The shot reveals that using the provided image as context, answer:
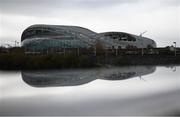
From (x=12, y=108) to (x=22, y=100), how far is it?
2.06 ft

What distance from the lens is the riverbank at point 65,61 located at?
11.1m

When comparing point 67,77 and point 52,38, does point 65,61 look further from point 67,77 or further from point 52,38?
point 52,38

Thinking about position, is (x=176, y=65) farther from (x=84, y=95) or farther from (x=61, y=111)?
(x=61, y=111)

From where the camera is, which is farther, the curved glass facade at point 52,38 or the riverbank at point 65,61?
the curved glass facade at point 52,38

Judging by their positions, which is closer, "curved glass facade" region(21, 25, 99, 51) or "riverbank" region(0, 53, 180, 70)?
"riverbank" region(0, 53, 180, 70)

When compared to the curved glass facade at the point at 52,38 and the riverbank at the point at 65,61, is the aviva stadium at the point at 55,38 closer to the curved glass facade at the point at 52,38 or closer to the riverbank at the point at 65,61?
the curved glass facade at the point at 52,38

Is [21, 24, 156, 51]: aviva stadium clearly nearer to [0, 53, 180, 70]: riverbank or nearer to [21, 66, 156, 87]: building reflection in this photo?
[0, 53, 180, 70]: riverbank

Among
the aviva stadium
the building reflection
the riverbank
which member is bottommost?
the building reflection

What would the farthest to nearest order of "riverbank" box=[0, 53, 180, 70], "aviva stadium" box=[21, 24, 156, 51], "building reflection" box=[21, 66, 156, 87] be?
1. "aviva stadium" box=[21, 24, 156, 51]
2. "riverbank" box=[0, 53, 180, 70]
3. "building reflection" box=[21, 66, 156, 87]

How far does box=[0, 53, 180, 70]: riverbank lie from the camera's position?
11055mm

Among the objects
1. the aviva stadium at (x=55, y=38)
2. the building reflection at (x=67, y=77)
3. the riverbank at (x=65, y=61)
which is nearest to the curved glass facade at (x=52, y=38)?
the aviva stadium at (x=55, y=38)

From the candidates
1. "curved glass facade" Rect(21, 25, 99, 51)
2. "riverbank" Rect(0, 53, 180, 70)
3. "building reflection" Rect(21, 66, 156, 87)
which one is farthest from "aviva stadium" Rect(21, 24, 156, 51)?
"building reflection" Rect(21, 66, 156, 87)

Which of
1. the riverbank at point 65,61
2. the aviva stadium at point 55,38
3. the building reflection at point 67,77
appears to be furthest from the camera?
the aviva stadium at point 55,38

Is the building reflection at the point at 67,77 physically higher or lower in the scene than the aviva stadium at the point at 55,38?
lower
